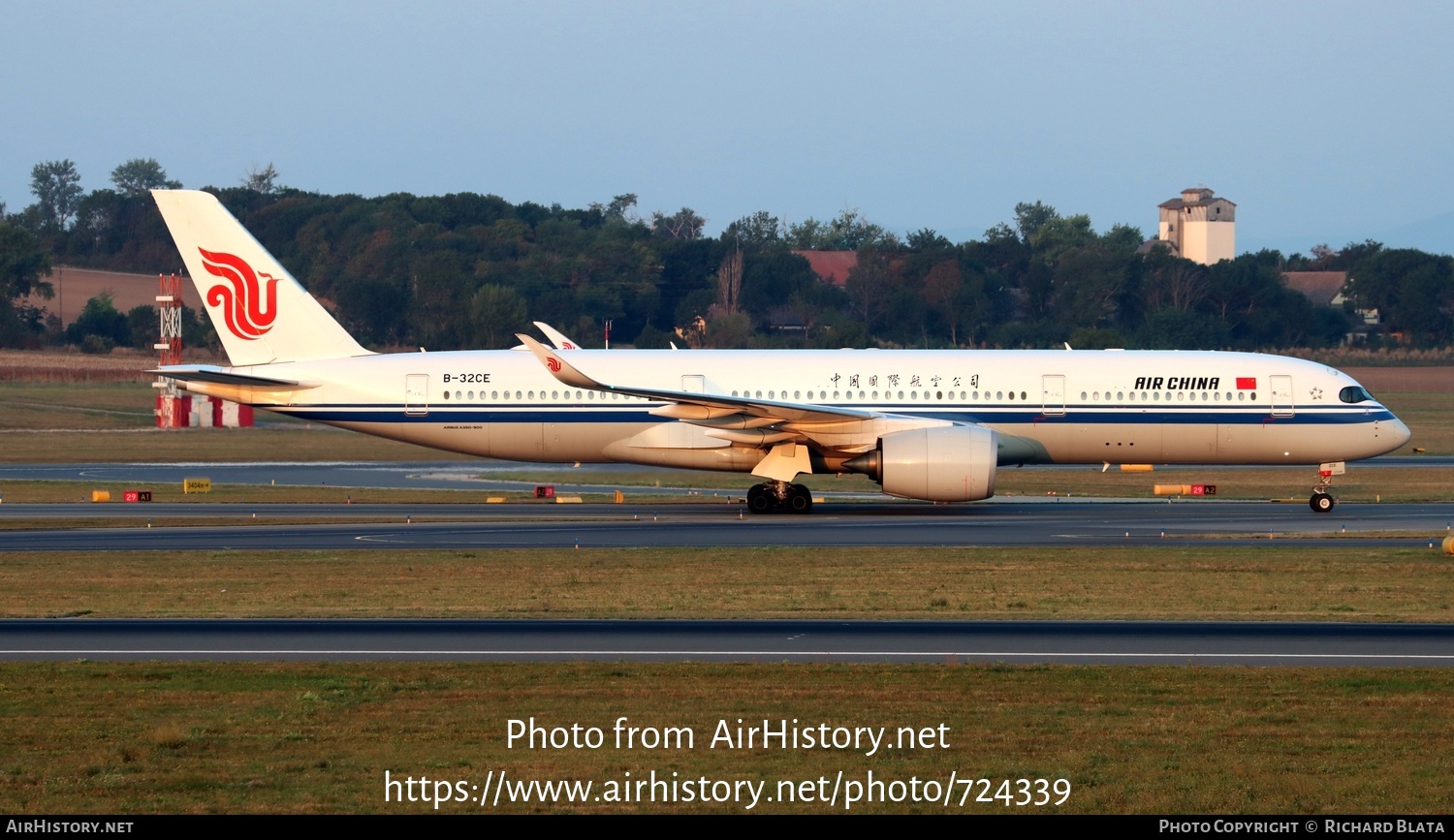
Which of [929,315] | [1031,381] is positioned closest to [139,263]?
[929,315]

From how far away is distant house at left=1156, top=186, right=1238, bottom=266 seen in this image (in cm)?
13300

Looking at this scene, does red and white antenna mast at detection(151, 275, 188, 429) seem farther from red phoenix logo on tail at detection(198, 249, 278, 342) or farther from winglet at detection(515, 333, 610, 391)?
winglet at detection(515, 333, 610, 391)

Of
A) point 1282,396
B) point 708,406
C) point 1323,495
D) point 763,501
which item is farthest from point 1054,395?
point 708,406

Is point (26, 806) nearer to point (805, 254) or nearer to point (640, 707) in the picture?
point (640, 707)

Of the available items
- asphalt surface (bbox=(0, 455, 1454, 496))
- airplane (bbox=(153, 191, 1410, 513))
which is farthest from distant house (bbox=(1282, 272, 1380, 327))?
airplane (bbox=(153, 191, 1410, 513))

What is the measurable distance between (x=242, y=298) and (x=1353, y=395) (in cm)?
2433

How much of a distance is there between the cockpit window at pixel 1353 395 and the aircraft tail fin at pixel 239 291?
867 inches

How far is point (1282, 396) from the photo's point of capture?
3241 centimetres

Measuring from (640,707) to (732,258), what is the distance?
282 feet

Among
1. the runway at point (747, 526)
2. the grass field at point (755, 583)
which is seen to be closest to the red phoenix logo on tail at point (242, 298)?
the runway at point (747, 526)

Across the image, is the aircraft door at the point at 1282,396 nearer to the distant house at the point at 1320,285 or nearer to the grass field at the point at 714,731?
the grass field at the point at 714,731

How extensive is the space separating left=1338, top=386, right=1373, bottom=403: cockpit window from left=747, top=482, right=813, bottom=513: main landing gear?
11792mm

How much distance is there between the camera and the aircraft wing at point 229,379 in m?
Result: 31.5

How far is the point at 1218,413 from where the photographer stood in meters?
32.2
